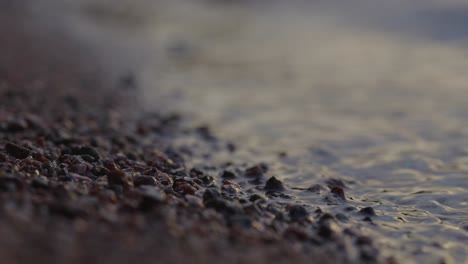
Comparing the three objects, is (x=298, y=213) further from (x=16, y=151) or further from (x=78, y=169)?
(x=16, y=151)

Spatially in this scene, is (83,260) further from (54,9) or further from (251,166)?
(54,9)

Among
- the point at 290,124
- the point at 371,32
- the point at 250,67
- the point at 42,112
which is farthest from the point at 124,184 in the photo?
the point at 371,32

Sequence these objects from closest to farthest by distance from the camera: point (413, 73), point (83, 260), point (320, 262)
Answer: point (83, 260) < point (320, 262) < point (413, 73)

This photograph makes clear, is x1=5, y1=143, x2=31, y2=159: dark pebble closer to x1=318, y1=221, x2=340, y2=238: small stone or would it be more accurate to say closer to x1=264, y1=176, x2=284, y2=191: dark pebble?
x1=264, y1=176, x2=284, y2=191: dark pebble

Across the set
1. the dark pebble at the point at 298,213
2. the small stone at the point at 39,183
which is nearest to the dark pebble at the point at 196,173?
the dark pebble at the point at 298,213

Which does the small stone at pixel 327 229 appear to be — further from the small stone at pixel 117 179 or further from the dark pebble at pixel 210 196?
the small stone at pixel 117 179

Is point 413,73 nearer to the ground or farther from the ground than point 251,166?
farther from the ground
